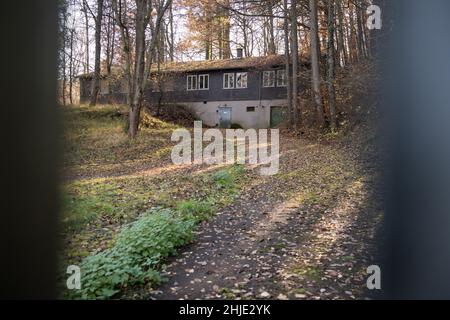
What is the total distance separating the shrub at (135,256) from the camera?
330 cm

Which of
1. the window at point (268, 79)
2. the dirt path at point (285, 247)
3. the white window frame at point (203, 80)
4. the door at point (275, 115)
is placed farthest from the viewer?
the white window frame at point (203, 80)

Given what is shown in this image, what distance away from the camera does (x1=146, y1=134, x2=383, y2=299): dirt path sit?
3.21m

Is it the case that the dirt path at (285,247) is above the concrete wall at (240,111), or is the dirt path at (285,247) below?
below

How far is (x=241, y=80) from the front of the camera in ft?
82.6

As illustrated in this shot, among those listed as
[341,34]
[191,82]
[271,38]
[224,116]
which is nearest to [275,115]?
[224,116]

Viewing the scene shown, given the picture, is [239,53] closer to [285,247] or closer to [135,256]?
[285,247]

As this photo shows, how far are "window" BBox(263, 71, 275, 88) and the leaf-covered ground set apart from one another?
1365 centimetres

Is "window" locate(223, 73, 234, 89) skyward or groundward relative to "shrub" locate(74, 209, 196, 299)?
skyward

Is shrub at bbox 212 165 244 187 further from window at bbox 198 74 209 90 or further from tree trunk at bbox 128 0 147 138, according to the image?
window at bbox 198 74 209 90

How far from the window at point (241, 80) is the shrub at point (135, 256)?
20.9 m

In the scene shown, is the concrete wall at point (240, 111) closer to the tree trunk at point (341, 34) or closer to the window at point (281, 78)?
the window at point (281, 78)

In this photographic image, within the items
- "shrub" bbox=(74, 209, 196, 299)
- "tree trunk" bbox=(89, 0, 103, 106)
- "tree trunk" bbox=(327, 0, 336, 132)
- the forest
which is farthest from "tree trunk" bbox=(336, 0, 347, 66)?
"shrub" bbox=(74, 209, 196, 299)
